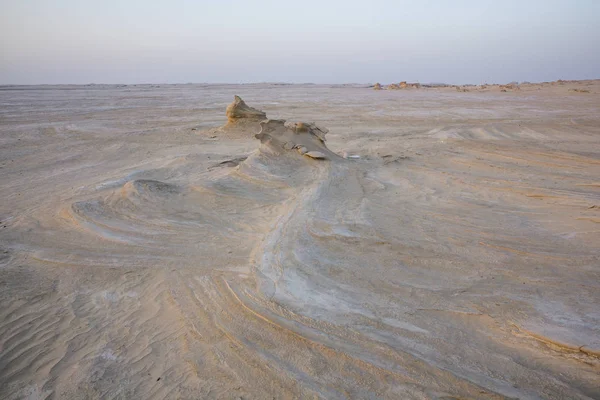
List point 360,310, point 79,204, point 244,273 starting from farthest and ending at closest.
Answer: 1. point 79,204
2. point 244,273
3. point 360,310

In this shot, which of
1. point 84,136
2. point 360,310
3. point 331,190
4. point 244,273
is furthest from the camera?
point 84,136

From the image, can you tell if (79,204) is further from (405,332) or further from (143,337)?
(405,332)

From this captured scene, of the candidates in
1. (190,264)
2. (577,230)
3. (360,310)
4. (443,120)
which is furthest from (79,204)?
(443,120)

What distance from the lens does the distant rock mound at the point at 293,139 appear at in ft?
26.5

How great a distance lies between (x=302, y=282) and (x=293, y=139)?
17.9 ft

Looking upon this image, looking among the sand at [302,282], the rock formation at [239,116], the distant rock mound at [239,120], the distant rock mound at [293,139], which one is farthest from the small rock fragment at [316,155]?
the rock formation at [239,116]

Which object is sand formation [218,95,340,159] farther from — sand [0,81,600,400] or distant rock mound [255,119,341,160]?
sand [0,81,600,400]

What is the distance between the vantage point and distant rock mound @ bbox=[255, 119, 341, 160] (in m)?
8.09

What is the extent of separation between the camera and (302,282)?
11.5 ft

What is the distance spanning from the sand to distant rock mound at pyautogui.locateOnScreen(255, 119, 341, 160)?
0.26 m

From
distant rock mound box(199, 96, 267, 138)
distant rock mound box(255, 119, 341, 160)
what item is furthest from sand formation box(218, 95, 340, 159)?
distant rock mound box(199, 96, 267, 138)

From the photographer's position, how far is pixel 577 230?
15.0 ft

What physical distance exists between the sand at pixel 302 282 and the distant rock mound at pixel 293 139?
10.4 inches

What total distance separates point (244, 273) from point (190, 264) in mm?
667
